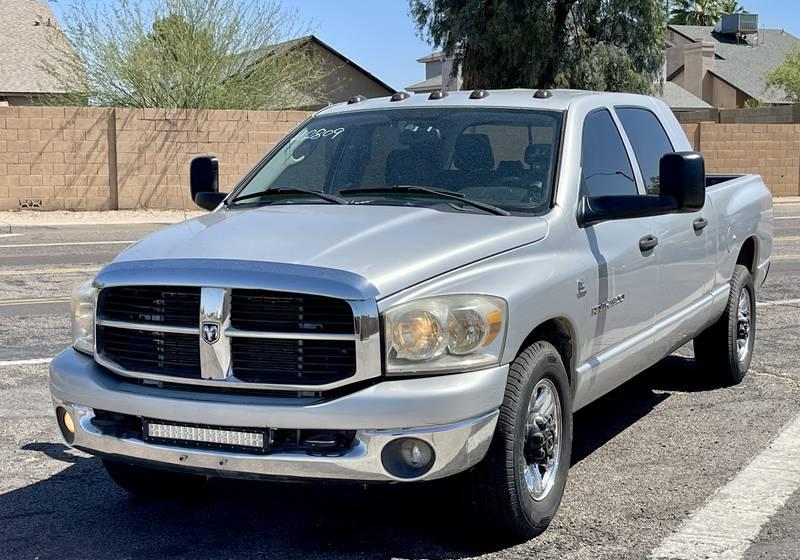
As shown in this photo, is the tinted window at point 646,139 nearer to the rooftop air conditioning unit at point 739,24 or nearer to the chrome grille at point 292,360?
the chrome grille at point 292,360

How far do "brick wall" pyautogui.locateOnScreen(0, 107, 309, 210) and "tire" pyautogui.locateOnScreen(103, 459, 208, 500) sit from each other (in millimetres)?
20008

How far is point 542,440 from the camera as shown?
4.45 metres

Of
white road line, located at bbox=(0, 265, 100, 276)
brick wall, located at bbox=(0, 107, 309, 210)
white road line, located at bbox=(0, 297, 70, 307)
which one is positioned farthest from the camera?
brick wall, located at bbox=(0, 107, 309, 210)

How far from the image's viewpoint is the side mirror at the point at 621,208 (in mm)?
5039

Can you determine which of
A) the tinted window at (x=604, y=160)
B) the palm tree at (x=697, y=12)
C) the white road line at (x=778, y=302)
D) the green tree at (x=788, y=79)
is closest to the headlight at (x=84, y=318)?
the tinted window at (x=604, y=160)

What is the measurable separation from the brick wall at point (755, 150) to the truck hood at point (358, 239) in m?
28.4

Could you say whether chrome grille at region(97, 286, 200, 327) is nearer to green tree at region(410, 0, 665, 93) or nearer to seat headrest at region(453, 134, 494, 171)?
seat headrest at region(453, 134, 494, 171)

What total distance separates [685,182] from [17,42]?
3752 cm

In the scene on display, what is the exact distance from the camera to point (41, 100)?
106 ft

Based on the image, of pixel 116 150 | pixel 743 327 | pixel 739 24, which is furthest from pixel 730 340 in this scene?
pixel 739 24

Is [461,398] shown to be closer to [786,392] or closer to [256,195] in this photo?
[256,195]

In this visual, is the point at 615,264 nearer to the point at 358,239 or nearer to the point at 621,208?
the point at 621,208

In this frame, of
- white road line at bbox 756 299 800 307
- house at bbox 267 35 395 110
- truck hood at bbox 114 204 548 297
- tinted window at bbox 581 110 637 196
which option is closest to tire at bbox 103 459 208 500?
truck hood at bbox 114 204 548 297

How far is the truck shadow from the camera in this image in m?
4.45
